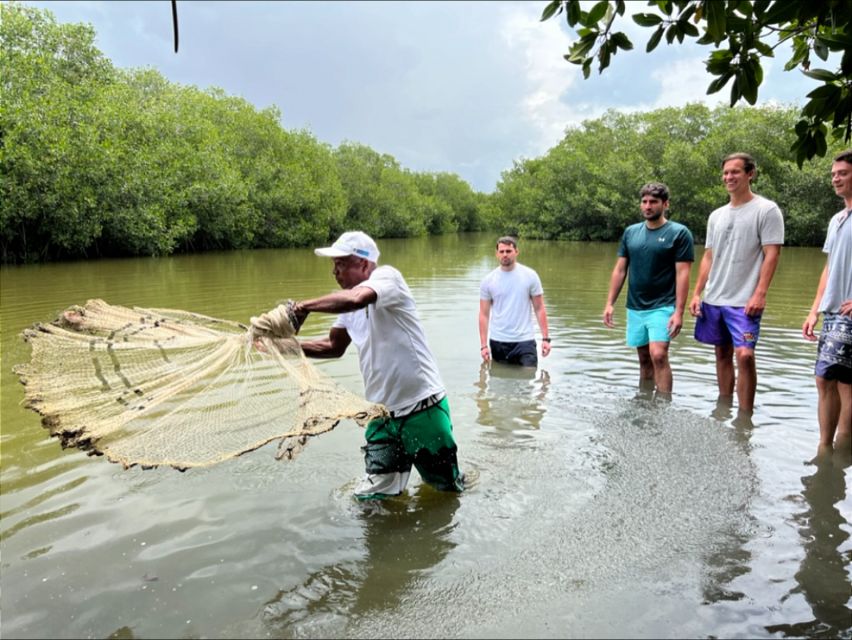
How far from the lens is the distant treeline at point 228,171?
24109 mm

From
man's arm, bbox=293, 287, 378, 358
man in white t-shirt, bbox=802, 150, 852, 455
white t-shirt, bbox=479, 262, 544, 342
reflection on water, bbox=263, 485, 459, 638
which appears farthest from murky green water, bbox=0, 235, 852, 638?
man's arm, bbox=293, 287, 378, 358

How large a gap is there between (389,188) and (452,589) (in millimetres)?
71735

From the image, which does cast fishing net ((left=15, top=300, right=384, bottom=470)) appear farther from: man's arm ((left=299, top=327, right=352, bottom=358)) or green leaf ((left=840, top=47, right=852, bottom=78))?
green leaf ((left=840, top=47, right=852, bottom=78))

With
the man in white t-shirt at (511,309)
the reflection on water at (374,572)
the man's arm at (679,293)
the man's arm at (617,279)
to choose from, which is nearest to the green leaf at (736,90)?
the reflection on water at (374,572)

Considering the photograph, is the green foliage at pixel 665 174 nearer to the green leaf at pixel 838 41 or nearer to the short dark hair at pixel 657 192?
the short dark hair at pixel 657 192

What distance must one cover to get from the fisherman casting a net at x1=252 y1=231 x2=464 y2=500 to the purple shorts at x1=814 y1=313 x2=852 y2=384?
9.96ft

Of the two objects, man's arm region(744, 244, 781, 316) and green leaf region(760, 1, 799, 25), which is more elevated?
green leaf region(760, 1, 799, 25)

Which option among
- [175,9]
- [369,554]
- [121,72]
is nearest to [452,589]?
[369,554]

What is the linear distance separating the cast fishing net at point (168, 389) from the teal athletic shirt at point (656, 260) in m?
4.12

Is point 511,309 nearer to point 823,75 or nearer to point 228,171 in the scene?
point 823,75

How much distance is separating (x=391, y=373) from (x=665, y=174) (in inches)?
2186

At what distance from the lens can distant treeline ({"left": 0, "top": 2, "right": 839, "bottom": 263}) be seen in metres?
24.1

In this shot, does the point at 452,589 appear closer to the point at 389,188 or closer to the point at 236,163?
the point at 236,163

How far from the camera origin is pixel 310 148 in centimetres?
5069
